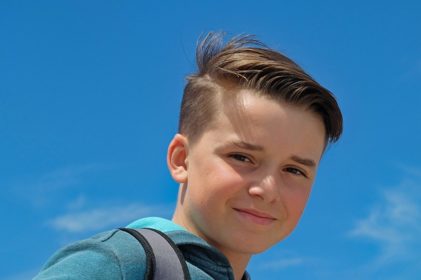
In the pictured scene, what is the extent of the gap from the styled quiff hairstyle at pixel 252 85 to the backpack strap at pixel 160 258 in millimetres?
1058

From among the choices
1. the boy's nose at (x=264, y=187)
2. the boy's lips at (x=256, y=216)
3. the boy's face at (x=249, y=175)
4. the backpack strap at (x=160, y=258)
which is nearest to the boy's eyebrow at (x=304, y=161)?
the boy's face at (x=249, y=175)

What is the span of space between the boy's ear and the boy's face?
0.21ft

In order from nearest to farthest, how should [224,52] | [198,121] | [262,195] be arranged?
[262,195], [198,121], [224,52]

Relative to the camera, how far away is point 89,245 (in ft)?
11.1

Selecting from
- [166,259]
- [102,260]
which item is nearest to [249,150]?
[166,259]

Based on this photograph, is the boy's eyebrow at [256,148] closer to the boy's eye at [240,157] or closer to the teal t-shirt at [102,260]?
the boy's eye at [240,157]

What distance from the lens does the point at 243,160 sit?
4102mm

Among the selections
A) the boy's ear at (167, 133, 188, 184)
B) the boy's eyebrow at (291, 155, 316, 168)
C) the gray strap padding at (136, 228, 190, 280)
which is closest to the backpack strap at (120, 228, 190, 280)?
the gray strap padding at (136, 228, 190, 280)

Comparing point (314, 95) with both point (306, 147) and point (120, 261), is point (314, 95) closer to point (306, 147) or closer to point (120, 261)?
point (306, 147)

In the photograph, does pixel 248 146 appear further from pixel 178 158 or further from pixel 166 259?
pixel 166 259

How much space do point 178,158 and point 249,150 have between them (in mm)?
634

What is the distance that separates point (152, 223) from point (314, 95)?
1.37 meters

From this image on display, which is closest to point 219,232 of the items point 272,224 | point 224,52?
point 272,224

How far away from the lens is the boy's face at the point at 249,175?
407cm
